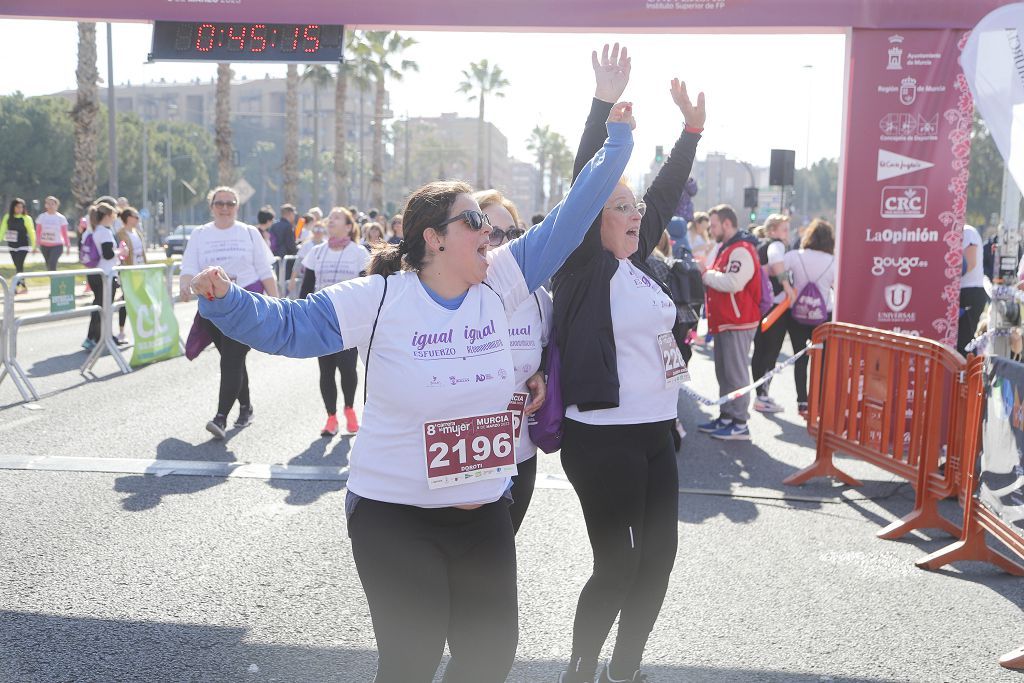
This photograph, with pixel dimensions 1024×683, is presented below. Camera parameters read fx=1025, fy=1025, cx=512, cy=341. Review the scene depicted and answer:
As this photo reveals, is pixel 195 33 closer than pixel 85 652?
No

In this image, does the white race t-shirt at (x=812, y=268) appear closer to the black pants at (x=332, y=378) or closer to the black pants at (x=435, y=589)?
the black pants at (x=332, y=378)

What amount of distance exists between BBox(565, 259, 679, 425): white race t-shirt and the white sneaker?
7.82 m

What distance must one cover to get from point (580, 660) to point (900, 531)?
3328mm

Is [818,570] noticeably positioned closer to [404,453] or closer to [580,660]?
[580,660]

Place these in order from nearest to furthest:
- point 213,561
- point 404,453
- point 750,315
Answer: point 404,453, point 213,561, point 750,315

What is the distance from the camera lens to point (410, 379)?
9.26ft

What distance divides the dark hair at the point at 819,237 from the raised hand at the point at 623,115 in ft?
24.7

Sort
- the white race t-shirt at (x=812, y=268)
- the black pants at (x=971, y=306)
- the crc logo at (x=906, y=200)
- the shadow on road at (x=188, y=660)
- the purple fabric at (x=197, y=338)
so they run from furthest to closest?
1. the white race t-shirt at (x=812, y=268)
2. the black pants at (x=971, y=306)
3. the purple fabric at (x=197, y=338)
4. the crc logo at (x=906, y=200)
5. the shadow on road at (x=188, y=660)

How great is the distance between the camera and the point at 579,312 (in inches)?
144

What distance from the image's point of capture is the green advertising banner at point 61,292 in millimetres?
11297

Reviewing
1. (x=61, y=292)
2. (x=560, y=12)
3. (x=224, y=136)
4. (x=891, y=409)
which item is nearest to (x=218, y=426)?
(x=61, y=292)

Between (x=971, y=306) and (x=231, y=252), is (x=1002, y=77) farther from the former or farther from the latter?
(x=231, y=252)

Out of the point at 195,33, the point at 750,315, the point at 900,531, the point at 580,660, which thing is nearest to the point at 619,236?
the point at 580,660

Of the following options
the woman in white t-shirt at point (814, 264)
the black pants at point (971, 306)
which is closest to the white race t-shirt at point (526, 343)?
the woman in white t-shirt at point (814, 264)
